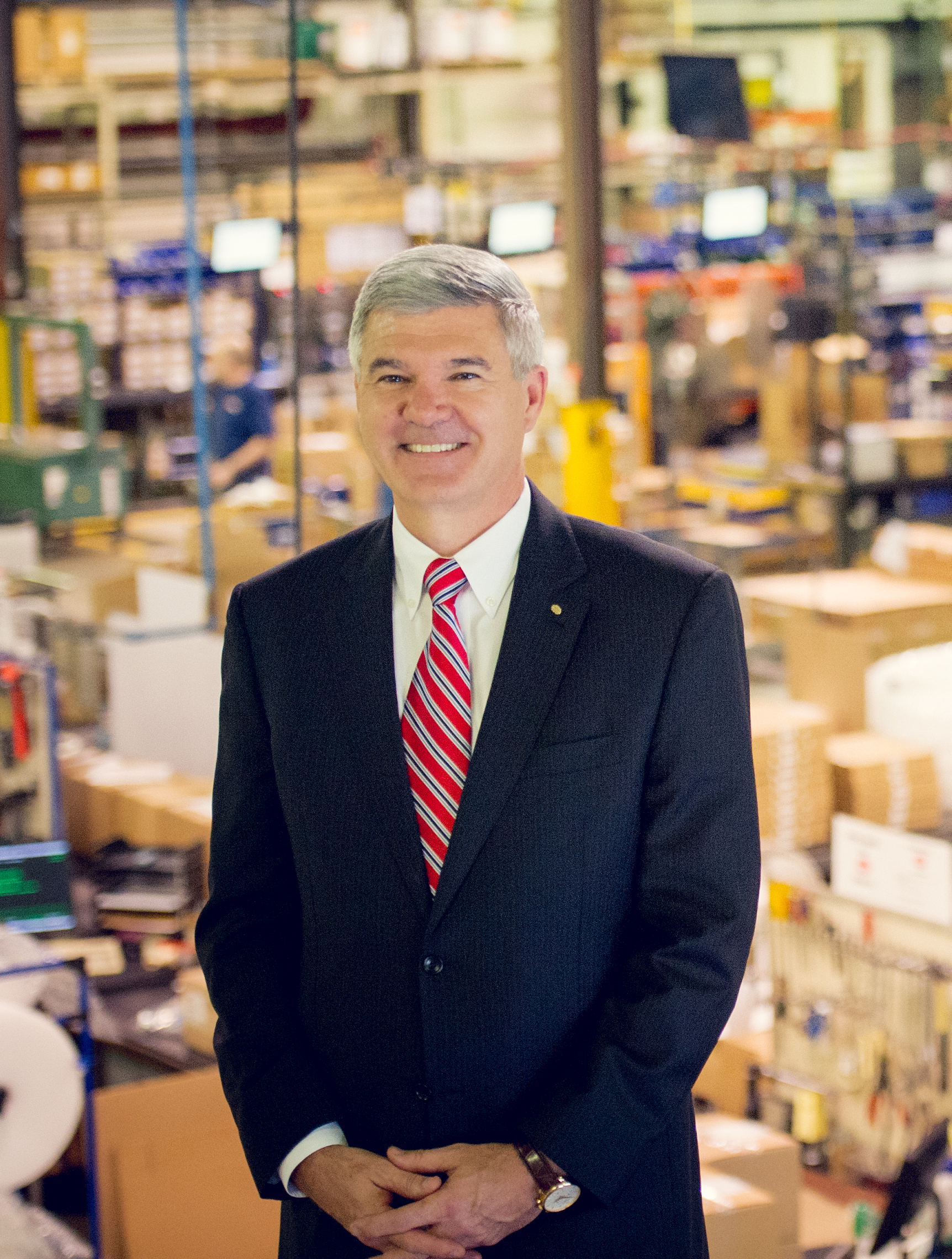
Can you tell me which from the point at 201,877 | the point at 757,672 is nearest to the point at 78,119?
the point at 757,672

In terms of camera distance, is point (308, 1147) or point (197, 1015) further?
point (197, 1015)

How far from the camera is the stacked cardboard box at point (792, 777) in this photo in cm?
512

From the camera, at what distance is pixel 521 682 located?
5.13 feet

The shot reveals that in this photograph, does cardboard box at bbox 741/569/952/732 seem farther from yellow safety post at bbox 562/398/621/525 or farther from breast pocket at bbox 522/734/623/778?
breast pocket at bbox 522/734/623/778

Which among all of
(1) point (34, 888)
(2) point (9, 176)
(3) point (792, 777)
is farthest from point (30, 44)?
(1) point (34, 888)

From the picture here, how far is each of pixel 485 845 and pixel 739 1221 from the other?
1.20 m

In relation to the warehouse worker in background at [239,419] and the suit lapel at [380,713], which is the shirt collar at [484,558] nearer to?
the suit lapel at [380,713]

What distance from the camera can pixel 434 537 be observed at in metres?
1.64

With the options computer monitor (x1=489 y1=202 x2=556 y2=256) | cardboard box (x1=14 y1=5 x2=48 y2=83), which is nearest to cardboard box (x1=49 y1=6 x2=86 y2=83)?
cardboard box (x1=14 y1=5 x2=48 y2=83)

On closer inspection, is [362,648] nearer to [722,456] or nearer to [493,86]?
[722,456]

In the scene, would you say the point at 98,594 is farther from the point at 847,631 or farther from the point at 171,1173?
the point at 171,1173

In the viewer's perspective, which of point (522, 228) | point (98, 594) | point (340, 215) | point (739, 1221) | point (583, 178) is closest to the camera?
point (739, 1221)

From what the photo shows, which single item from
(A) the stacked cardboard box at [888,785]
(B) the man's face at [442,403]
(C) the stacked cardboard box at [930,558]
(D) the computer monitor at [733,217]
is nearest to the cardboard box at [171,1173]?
(B) the man's face at [442,403]

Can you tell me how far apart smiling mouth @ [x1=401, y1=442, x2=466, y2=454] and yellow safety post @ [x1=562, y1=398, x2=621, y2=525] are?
345 centimetres
